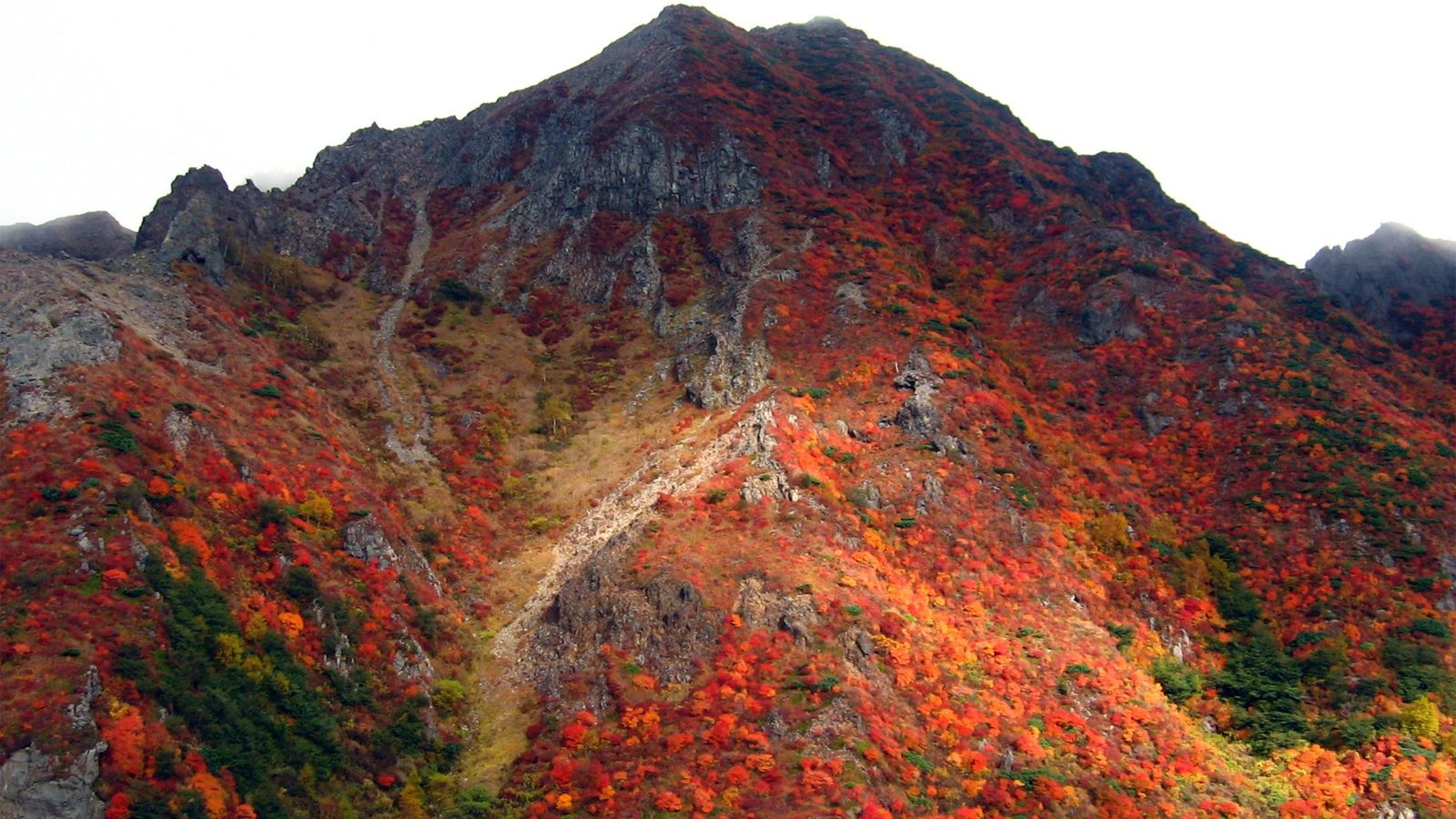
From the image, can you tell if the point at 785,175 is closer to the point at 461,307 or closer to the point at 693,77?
the point at 693,77

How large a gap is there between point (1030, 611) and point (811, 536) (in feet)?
49.6

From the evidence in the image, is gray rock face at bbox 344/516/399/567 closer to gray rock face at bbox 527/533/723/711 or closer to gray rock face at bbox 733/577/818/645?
gray rock face at bbox 527/533/723/711

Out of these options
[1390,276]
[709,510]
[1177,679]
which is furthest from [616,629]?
[1390,276]

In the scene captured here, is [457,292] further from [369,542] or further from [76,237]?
[76,237]

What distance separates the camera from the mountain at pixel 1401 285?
100m

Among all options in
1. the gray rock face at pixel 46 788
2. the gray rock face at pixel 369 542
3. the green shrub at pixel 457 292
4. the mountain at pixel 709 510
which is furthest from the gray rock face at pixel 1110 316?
the gray rock face at pixel 46 788

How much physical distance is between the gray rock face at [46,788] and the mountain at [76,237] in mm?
96662

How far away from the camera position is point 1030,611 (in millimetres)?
56719

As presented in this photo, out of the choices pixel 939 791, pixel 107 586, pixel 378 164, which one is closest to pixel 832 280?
pixel 939 791

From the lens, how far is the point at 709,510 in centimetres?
5747

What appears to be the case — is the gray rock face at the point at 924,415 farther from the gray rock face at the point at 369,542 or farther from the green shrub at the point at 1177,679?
the gray rock face at the point at 369,542

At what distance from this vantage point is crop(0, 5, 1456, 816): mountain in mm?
41156

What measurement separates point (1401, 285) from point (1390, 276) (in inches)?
74.2

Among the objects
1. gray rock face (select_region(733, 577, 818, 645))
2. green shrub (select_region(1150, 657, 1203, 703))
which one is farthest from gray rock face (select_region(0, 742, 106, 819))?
green shrub (select_region(1150, 657, 1203, 703))
